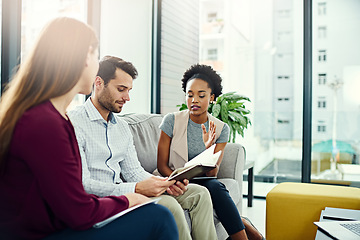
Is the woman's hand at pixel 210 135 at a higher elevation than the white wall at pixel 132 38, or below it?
below

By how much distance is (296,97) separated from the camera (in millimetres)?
3646

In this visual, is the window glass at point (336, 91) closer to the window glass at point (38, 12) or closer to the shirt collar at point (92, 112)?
the window glass at point (38, 12)

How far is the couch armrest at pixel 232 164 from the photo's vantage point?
7.86ft

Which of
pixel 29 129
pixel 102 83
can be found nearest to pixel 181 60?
pixel 102 83

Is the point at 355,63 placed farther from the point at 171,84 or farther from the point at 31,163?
the point at 31,163

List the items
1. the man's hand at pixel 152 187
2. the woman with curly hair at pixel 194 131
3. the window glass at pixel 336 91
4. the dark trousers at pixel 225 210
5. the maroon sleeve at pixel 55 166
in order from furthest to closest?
the window glass at pixel 336 91 < the woman with curly hair at pixel 194 131 < the dark trousers at pixel 225 210 < the man's hand at pixel 152 187 < the maroon sleeve at pixel 55 166

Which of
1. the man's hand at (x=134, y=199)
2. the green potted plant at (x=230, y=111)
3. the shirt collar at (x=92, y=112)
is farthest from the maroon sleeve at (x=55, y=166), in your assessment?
the green potted plant at (x=230, y=111)

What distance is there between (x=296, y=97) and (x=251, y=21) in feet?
3.18

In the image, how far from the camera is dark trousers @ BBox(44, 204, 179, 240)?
99cm

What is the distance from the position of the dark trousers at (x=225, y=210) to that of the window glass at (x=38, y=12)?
1.33 m

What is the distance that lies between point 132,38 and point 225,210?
2.31m

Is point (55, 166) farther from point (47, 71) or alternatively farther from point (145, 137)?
point (145, 137)

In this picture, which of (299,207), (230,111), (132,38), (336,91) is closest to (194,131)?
(299,207)

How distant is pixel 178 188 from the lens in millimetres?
1636
